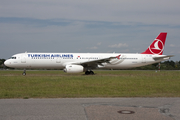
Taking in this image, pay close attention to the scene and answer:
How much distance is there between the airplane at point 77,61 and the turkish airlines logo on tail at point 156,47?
2.22ft

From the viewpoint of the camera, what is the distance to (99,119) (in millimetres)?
6035

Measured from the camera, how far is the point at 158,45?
34.5 m

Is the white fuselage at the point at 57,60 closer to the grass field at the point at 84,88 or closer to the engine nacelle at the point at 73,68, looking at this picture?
the engine nacelle at the point at 73,68

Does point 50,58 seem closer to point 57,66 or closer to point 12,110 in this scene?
point 57,66

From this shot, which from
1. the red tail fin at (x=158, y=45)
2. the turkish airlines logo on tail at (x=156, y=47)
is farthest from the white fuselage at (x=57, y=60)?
the turkish airlines logo on tail at (x=156, y=47)

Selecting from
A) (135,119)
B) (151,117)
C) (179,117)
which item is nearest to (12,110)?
(135,119)

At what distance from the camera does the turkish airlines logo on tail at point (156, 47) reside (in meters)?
34.4

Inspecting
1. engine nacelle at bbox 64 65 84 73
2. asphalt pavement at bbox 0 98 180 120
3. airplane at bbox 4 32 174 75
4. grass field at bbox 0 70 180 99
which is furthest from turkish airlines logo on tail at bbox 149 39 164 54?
asphalt pavement at bbox 0 98 180 120

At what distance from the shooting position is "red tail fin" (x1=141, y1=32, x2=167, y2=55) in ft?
113

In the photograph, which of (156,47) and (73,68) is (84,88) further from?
(156,47)

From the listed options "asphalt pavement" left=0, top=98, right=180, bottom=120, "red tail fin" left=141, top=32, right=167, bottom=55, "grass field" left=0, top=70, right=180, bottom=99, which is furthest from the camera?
"red tail fin" left=141, top=32, right=167, bottom=55

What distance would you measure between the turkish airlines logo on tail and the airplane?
2.22 feet

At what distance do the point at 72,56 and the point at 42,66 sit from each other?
4242 mm

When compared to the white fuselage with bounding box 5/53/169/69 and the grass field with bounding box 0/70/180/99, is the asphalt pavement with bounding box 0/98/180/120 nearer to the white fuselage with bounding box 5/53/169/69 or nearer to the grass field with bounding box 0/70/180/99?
the grass field with bounding box 0/70/180/99
